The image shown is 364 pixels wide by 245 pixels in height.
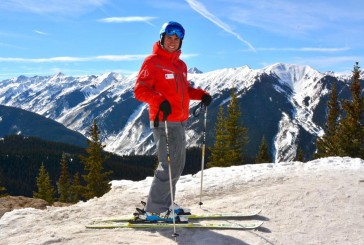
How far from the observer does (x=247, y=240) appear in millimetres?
6543

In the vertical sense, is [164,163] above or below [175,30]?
below

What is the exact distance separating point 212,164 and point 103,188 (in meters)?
11.4

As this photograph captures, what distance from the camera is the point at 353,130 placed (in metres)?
32.8

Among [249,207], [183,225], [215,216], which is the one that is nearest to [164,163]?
[183,225]

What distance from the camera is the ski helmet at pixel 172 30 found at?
7113 millimetres

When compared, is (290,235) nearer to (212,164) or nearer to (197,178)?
(197,178)

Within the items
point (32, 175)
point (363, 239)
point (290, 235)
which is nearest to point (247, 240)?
point (290, 235)

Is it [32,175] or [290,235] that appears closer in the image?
[290,235]

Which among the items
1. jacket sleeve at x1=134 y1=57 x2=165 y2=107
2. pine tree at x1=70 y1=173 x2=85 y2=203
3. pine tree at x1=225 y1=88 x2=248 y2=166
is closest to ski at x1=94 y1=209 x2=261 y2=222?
jacket sleeve at x1=134 y1=57 x2=165 y2=107

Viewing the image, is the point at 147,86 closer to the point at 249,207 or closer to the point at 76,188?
the point at 249,207

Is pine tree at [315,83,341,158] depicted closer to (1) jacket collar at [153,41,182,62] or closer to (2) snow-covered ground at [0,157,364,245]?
(2) snow-covered ground at [0,157,364,245]

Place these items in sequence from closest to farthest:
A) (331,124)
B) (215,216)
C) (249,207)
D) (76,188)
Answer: (215,216)
(249,207)
(76,188)
(331,124)

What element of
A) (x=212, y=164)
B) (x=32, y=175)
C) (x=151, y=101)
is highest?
(x=151, y=101)

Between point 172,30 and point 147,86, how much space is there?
4.04ft
